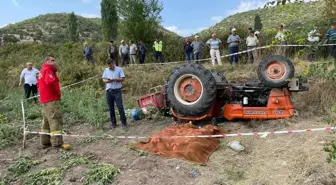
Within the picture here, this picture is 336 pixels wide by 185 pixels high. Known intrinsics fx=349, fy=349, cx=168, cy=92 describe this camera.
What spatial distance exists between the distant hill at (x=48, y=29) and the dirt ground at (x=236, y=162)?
142 ft

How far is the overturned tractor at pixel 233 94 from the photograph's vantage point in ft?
20.3

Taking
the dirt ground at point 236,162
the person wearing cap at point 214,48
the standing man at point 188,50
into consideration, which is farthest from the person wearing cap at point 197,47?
the dirt ground at point 236,162

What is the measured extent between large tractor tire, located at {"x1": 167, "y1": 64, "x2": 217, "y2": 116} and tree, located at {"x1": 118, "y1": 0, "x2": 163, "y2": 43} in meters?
14.0

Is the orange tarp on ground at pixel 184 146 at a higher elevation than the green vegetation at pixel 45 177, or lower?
higher

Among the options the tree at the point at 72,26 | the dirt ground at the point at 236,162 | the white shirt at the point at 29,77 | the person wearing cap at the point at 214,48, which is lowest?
the dirt ground at the point at 236,162

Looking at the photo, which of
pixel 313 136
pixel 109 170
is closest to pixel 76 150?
pixel 109 170

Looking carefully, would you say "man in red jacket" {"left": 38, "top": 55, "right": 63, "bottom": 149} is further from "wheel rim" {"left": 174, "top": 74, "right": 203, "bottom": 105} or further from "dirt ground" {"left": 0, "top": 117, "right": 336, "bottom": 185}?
"wheel rim" {"left": 174, "top": 74, "right": 203, "bottom": 105}

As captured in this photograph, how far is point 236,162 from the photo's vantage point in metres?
4.95

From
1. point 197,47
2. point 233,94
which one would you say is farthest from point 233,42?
point 233,94

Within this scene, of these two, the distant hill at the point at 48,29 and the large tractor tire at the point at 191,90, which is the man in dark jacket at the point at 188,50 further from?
the distant hill at the point at 48,29

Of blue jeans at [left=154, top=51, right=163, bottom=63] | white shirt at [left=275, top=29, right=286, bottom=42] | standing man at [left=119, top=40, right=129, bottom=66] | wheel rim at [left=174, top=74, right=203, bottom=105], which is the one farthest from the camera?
blue jeans at [left=154, top=51, right=163, bottom=63]

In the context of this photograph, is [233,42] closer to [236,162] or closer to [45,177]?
[236,162]

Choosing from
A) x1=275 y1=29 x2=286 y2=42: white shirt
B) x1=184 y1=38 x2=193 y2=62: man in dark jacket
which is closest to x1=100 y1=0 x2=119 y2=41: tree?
x1=184 y1=38 x2=193 y2=62: man in dark jacket

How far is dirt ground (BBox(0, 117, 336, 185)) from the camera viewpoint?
4332 millimetres
